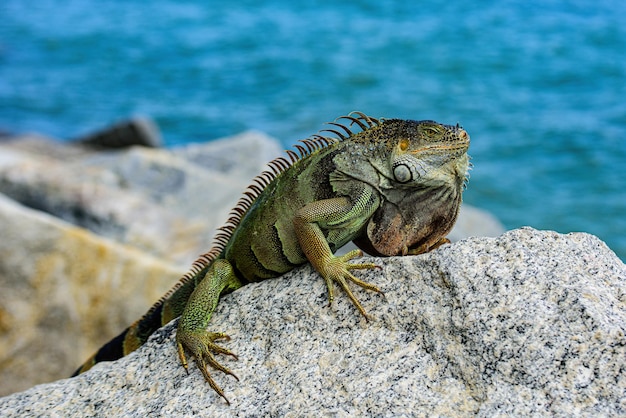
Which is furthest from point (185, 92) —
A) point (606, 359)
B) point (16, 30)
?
point (606, 359)

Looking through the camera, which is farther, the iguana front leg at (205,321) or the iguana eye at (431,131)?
the iguana eye at (431,131)

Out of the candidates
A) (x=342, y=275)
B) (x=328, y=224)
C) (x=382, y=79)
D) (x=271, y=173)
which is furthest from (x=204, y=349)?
(x=382, y=79)

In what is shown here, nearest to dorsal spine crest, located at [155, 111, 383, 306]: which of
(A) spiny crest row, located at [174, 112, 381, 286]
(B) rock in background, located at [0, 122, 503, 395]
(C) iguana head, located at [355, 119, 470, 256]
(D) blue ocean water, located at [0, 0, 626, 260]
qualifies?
(A) spiny crest row, located at [174, 112, 381, 286]

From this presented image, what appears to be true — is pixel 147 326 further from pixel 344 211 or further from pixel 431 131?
pixel 431 131

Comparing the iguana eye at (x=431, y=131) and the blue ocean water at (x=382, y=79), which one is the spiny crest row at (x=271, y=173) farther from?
the blue ocean water at (x=382, y=79)

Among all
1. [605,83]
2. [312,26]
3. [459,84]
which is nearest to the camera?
[605,83]

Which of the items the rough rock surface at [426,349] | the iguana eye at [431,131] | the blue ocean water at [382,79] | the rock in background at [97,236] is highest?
the iguana eye at [431,131]

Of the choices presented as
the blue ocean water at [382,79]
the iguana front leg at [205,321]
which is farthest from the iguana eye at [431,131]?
the blue ocean water at [382,79]

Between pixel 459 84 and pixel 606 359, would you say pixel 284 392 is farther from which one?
pixel 459 84
